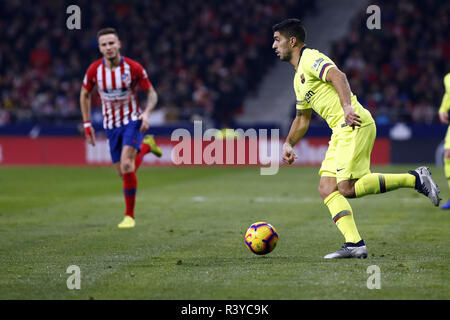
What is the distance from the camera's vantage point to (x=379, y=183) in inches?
255

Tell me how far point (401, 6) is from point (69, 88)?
42.2ft

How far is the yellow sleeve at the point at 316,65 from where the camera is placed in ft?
21.3

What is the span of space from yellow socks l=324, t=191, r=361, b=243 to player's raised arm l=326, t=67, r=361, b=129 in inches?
30.2

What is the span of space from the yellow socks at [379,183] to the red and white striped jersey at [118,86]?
414 cm

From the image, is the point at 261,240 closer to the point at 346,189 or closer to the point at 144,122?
the point at 346,189

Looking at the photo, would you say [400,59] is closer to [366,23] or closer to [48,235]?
[366,23]

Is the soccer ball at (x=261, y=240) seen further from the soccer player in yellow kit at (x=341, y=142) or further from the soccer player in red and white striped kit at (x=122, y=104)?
the soccer player in red and white striped kit at (x=122, y=104)

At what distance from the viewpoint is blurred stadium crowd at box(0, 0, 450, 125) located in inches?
977

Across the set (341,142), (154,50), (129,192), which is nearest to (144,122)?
(129,192)

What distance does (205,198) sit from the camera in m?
13.1

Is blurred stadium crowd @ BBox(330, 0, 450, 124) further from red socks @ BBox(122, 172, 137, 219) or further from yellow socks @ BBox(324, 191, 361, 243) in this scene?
yellow socks @ BBox(324, 191, 361, 243)

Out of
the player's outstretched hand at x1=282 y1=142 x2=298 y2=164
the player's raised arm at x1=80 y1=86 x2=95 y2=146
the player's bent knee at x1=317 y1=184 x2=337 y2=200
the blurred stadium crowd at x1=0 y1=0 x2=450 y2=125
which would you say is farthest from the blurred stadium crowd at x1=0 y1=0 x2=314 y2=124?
the player's bent knee at x1=317 y1=184 x2=337 y2=200

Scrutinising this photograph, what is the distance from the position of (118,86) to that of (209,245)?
3.02 m

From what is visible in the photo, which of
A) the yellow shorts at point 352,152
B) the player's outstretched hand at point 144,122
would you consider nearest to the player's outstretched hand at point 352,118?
the yellow shorts at point 352,152
